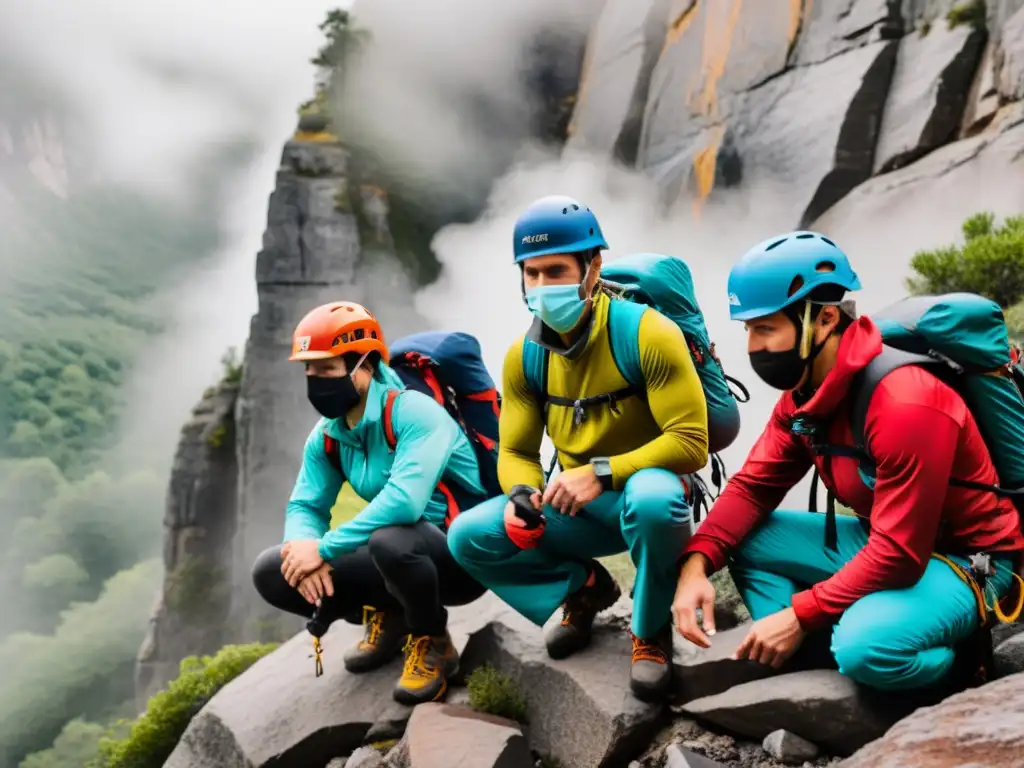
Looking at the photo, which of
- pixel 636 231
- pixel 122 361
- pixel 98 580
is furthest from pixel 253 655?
pixel 122 361

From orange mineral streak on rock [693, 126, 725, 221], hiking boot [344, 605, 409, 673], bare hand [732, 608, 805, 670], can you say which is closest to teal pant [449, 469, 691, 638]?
bare hand [732, 608, 805, 670]

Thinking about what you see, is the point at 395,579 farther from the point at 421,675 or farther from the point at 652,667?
the point at 652,667

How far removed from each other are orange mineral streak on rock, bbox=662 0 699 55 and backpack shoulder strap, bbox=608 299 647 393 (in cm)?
1475

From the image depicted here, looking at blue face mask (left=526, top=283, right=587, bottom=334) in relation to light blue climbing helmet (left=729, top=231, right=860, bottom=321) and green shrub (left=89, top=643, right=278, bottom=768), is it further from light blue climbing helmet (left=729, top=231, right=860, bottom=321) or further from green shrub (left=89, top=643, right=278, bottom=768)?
green shrub (left=89, top=643, right=278, bottom=768)

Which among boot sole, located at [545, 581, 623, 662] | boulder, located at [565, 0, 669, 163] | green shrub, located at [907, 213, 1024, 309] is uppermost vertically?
boulder, located at [565, 0, 669, 163]

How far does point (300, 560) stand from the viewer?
142 inches

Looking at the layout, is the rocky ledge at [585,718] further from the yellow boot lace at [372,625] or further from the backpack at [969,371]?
the backpack at [969,371]

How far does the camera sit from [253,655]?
770 cm

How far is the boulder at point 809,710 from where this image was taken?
2.63 metres

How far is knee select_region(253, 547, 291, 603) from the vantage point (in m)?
3.82

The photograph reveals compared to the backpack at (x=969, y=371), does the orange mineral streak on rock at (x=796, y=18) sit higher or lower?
higher

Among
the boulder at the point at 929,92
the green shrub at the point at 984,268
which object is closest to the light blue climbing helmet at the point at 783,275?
the green shrub at the point at 984,268

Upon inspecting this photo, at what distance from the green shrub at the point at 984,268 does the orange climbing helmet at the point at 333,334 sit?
5521 mm

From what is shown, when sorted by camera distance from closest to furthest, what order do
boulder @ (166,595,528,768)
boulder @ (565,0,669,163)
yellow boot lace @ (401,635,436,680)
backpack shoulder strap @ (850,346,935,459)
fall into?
backpack shoulder strap @ (850,346,935,459) < yellow boot lace @ (401,635,436,680) < boulder @ (166,595,528,768) < boulder @ (565,0,669,163)
